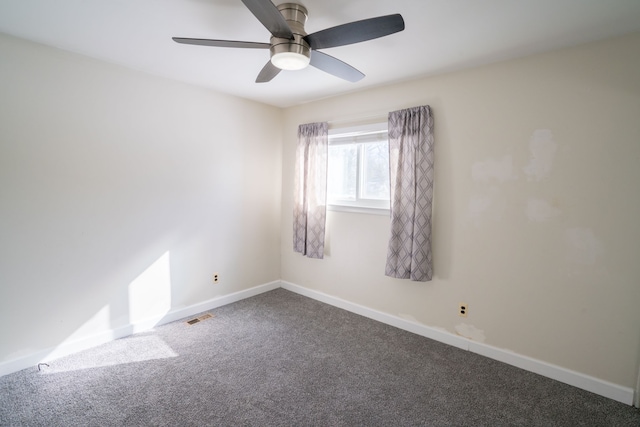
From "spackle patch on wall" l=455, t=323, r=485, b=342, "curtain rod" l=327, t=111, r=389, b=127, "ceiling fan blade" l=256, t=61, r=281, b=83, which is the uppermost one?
"ceiling fan blade" l=256, t=61, r=281, b=83

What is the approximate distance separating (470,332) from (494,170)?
138cm

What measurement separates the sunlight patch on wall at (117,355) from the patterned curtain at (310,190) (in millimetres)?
1743

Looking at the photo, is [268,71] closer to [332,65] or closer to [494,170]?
[332,65]

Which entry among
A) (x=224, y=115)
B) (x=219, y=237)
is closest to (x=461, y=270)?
(x=219, y=237)

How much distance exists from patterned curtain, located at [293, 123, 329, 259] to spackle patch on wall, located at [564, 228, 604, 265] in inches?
85.7

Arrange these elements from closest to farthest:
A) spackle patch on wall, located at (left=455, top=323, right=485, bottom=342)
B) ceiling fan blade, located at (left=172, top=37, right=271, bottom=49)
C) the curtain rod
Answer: ceiling fan blade, located at (left=172, top=37, right=271, bottom=49) < spackle patch on wall, located at (left=455, top=323, right=485, bottom=342) < the curtain rod

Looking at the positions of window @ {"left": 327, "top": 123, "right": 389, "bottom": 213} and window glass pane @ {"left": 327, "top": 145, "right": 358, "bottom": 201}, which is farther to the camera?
window glass pane @ {"left": 327, "top": 145, "right": 358, "bottom": 201}

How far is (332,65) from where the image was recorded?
200 cm

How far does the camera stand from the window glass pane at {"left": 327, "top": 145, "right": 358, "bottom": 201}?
3.39 m

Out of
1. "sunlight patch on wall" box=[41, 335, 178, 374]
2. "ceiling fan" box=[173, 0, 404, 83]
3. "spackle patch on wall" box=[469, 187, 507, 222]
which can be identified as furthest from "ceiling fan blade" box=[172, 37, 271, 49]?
"sunlight patch on wall" box=[41, 335, 178, 374]

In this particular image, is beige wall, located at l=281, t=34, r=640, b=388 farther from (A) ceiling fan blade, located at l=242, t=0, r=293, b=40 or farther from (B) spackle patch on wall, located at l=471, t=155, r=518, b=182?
(A) ceiling fan blade, located at l=242, t=0, r=293, b=40

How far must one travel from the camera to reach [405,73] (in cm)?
266

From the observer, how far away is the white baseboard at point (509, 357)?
202 centimetres

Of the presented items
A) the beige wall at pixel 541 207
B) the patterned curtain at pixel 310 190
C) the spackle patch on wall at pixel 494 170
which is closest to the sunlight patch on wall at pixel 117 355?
the patterned curtain at pixel 310 190
